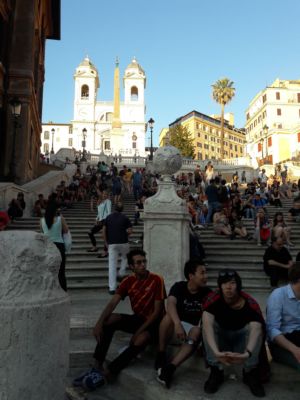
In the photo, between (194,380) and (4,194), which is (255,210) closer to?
(4,194)

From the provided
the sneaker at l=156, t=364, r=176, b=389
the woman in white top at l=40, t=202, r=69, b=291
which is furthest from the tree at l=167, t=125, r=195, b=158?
the sneaker at l=156, t=364, r=176, b=389

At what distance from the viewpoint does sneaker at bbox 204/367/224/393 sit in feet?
11.6

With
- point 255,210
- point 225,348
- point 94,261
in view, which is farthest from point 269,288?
point 255,210

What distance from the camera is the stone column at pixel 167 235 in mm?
7371

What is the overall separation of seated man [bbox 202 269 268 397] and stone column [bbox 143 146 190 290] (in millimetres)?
3395

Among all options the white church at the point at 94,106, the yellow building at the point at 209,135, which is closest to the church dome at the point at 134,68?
the white church at the point at 94,106

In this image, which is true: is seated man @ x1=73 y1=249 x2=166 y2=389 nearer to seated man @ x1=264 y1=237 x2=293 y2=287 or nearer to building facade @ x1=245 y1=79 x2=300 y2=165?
seated man @ x1=264 y1=237 x2=293 y2=287

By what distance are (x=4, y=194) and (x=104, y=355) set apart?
10358 millimetres

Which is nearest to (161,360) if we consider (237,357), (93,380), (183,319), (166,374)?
(166,374)

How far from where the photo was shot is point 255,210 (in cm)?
1489

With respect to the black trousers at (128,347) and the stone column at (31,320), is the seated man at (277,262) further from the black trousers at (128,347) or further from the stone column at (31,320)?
the stone column at (31,320)

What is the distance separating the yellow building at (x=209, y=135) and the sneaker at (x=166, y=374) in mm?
98003

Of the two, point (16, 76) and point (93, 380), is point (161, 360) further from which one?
point (16, 76)

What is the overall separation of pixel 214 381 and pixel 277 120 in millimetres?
78909
